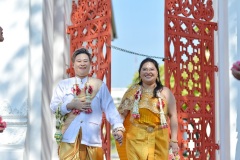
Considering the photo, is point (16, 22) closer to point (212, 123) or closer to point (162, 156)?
point (162, 156)

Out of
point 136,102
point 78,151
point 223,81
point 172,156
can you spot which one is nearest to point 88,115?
point 78,151

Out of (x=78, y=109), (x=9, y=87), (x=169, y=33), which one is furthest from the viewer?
(x=169, y=33)

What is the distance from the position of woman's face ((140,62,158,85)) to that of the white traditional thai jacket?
456 millimetres

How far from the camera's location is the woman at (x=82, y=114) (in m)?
4.89

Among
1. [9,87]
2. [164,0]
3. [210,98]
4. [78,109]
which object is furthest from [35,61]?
[210,98]

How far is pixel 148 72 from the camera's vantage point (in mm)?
5289

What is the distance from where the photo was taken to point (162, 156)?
17.3ft

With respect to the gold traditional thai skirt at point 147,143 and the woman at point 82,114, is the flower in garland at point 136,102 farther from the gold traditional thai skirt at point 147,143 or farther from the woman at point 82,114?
the woman at point 82,114

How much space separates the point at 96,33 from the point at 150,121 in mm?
1703

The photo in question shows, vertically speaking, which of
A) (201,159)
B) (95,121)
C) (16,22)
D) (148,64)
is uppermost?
(16,22)

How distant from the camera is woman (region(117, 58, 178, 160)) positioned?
5246 mm

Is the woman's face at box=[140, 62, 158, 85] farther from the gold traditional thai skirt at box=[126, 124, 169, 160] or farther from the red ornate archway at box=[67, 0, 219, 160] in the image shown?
the red ornate archway at box=[67, 0, 219, 160]

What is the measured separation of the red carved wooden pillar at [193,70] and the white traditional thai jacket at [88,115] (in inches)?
60.3

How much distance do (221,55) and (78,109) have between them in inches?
92.3
